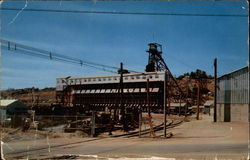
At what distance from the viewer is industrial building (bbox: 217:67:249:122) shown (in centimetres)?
2419

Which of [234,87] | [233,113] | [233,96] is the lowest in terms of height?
[233,113]

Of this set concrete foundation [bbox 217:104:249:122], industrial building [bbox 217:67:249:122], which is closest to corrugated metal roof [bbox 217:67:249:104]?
industrial building [bbox 217:67:249:122]

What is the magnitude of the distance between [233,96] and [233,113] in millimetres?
2058

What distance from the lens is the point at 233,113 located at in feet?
91.8

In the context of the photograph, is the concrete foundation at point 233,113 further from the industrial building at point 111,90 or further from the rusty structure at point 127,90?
the industrial building at point 111,90

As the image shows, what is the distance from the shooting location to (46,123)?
94.0ft

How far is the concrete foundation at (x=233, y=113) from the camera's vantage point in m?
26.3

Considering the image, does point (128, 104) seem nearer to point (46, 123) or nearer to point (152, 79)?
point (152, 79)

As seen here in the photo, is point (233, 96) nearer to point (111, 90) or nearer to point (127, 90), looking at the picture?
point (127, 90)

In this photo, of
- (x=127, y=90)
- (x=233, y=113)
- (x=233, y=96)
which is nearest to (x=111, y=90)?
(x=127, y=90)

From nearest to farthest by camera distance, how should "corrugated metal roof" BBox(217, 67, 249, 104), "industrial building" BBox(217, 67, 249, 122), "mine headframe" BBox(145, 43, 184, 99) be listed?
"corrugated metal roof" BBox(217, 67, 249, 104)
"industrial building" BBox(217, 67, 249, 122)
"mine headframe" BBox(145, 43, 184, 99)

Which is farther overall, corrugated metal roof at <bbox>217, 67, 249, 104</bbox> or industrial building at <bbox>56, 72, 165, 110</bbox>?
industrial building at <bbox>56, 72, 165, 110</bbox>

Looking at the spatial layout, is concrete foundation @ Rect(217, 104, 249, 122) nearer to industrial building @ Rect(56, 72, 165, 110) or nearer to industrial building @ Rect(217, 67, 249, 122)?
industrial building @ Rect(217, 67, 249, 122)

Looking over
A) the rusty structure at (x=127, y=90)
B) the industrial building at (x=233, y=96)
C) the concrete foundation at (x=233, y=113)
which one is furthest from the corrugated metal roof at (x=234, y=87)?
the rusty structure at (x=127, y=90)
